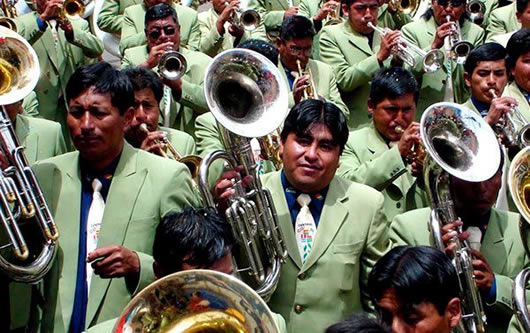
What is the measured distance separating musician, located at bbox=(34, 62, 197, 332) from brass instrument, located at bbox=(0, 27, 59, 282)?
147 mm

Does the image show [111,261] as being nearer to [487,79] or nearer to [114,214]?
[114,214]

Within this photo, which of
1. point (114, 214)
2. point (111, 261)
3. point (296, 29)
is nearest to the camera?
point (111, 261)

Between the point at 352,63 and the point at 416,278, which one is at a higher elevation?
the point at 416,278

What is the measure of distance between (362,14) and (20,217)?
4768 millimetres

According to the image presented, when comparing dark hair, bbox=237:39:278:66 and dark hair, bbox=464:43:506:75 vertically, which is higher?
dark hair, bbox=464:43:506:75

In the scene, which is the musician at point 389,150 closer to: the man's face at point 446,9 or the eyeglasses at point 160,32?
the eyeglasses at point 160,32

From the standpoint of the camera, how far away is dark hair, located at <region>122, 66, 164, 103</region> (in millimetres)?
6177

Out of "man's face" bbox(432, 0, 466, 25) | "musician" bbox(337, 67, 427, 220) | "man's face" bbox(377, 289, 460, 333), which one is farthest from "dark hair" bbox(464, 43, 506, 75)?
"man's face" bbox(377, 289, 460, 333)

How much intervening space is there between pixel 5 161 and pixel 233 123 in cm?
116

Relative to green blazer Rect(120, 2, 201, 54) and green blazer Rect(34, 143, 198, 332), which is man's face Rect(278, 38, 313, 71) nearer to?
green blazer Rect(120, 2, 201, 54)

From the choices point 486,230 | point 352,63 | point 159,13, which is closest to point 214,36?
point 159,13

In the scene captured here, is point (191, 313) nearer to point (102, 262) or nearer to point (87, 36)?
point (102, 262)

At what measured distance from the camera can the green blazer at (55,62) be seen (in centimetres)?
789

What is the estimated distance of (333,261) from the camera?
4.87 metres
